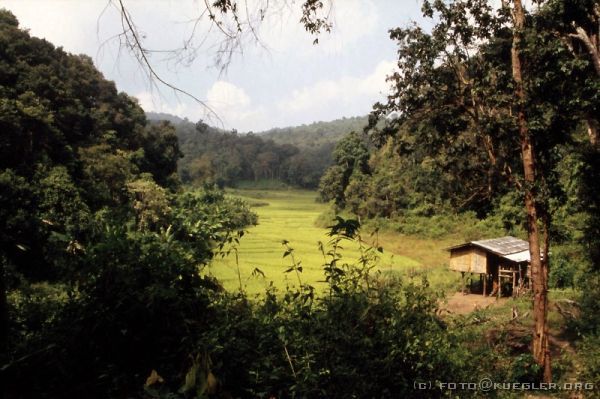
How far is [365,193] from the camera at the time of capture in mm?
43062

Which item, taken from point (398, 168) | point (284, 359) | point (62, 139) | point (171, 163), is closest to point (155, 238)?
point (284, 359)

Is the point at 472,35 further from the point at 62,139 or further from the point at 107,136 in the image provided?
the point at 107,136

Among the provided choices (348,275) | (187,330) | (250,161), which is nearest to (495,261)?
(348,275)

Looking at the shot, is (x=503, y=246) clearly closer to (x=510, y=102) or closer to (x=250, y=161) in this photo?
(x=510, y=102)

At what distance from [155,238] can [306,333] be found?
1525mm

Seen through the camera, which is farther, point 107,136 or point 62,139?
point 107,136

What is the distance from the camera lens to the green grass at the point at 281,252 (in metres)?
21.0

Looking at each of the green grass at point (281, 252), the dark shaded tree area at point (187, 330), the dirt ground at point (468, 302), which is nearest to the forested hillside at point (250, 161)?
the green grass at point (281, 252)

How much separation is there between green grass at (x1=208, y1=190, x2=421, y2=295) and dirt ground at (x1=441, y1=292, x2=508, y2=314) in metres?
3.12

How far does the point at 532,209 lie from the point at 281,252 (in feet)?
79.9

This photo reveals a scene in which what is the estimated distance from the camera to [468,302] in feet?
60.0

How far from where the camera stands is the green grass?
68.8ft

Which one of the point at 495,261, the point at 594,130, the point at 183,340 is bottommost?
the point at 495,261

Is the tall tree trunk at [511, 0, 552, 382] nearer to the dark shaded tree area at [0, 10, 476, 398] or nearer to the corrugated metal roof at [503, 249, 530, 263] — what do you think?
the dark shaded tree area at [0, 10, 476, 398]
